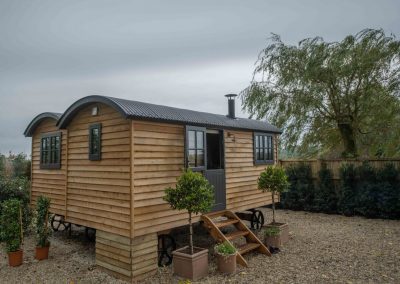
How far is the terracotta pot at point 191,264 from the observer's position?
5.74 m

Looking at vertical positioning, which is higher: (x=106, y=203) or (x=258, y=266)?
(x=106, y=203)

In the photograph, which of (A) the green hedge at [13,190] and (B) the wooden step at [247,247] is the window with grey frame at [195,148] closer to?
(B) the wooden step at [247,247]

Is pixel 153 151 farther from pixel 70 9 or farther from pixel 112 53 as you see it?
pixel 112 53

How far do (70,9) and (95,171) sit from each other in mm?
6230

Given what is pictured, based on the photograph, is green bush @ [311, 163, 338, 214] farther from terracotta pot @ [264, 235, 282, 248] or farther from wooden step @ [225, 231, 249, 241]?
wooden step @ [225, 231, 249, 241]

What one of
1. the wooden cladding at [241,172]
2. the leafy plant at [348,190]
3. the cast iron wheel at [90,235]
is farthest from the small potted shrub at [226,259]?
the leafy plant at [348,190]

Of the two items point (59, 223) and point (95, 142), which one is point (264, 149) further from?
point (59, 223)

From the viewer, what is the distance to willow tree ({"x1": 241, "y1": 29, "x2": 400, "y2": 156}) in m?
13.2

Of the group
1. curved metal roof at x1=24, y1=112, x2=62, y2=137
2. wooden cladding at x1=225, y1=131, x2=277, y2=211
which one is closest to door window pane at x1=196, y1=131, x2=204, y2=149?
wooden cladding at x1=225, y1=131, x2=277, y2=211

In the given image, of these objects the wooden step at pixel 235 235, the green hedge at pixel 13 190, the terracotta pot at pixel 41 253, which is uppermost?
the green hedge at pixel 13 190

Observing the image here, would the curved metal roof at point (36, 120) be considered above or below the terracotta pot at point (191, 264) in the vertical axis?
above

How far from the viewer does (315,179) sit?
1313cm

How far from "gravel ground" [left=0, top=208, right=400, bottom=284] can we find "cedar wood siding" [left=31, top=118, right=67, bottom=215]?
131 centimetres

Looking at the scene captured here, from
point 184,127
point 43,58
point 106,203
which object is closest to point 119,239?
point 106,203
